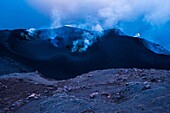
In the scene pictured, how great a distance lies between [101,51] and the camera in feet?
59.0

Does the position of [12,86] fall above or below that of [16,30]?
below

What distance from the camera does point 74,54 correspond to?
17.9m

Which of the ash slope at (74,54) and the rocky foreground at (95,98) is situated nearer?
the rocky foreground at (95,98)

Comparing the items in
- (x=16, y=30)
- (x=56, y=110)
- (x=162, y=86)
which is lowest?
(x=56, y=110)

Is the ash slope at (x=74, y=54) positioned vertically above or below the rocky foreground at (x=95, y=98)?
above

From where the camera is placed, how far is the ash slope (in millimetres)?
16812

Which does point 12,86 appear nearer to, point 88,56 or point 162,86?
point 162,86

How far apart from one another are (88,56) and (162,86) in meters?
10.4

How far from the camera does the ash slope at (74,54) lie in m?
16.8

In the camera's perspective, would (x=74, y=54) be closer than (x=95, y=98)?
No

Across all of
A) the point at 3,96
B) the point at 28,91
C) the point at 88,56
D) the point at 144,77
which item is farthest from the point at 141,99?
the point at 88,56

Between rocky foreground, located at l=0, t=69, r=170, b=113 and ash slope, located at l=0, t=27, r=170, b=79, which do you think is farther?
ash slope, located at l=0, t=27, r=170, b=79

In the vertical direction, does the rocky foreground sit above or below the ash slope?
below

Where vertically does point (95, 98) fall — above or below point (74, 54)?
below
